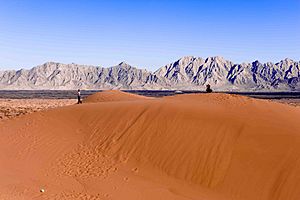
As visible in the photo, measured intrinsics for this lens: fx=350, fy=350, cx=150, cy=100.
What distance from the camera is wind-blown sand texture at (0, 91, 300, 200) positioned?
12.3m

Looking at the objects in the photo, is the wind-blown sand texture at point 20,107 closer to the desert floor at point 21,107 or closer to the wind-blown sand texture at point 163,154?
Result: the desert floor at point 21,107

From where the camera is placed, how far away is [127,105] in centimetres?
2053

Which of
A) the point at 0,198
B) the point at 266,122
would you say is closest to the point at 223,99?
the point at 266,122

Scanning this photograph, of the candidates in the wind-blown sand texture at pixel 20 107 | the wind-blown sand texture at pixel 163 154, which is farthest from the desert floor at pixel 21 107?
the wind-blown sand texture at pixel 163 154

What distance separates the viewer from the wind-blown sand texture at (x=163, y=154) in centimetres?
1228

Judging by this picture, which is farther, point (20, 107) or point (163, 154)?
point (20, 107)

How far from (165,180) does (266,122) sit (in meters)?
5.39

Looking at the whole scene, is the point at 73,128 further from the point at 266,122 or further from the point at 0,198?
the point at 266,122

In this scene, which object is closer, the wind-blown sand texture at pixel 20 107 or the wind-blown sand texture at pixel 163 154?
the wind-blown sand texture at pixel 163 154

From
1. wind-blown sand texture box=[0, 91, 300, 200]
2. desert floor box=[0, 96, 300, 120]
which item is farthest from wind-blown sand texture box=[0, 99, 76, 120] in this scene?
wind-blown sand texture box=[0, 91, 300, 200]

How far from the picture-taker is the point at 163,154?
48.0ft

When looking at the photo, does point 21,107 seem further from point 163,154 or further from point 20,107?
point 163,154

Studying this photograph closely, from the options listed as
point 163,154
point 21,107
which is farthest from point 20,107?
point 163,154

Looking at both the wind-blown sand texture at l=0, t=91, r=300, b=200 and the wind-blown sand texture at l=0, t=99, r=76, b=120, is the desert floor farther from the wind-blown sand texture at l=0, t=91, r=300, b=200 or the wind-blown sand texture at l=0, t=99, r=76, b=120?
the wind-blown sand texture at l=0, t=91, r=300, b=200
